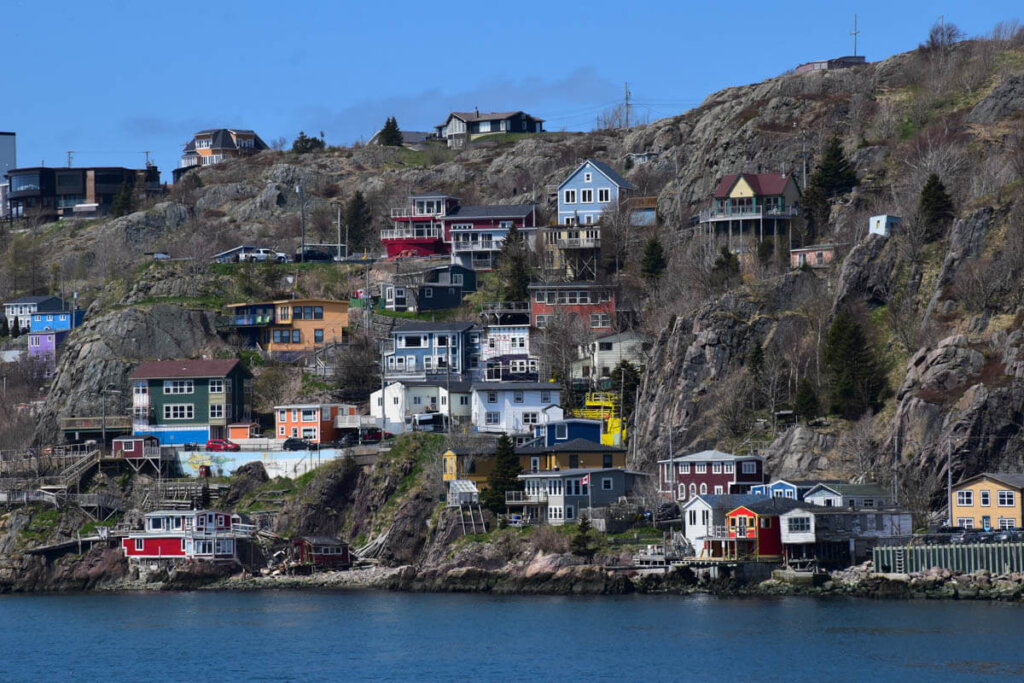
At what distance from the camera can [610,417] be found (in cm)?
10519

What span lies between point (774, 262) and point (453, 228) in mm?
31766

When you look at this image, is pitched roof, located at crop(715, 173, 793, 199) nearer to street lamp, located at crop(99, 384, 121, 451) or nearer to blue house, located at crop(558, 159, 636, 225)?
blue house, located at crop(558, 159, 636, 225)

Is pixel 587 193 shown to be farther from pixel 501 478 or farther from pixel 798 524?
pixel 798 524

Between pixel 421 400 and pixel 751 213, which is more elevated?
pixel 751 213

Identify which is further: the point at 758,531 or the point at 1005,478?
the point at 758,531

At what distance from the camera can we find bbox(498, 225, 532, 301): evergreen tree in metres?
120

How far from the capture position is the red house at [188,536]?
96.9 metres

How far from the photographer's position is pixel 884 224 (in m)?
102

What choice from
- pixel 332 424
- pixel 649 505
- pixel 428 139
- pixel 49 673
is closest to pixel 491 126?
pixel 428 139

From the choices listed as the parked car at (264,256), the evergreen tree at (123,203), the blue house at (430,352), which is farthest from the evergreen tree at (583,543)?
the evergreen tree at (123,203)

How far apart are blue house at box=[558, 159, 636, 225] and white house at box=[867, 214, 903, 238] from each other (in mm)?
29432

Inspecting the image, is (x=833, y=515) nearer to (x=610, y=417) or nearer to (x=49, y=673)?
(x=610, y=417)

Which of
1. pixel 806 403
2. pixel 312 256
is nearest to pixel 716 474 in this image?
pixel 806 403

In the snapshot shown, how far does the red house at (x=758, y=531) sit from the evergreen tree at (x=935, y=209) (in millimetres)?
24030
